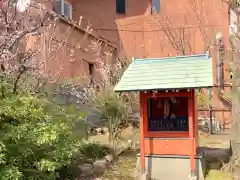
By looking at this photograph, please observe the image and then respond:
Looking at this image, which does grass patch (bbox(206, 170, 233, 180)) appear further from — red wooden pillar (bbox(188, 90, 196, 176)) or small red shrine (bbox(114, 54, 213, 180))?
red wooden pillar (bbox(188, 90, 196, 176))

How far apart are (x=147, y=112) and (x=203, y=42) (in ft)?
29.5

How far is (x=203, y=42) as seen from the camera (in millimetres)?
17188

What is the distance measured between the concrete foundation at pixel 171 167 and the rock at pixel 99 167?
1.17m

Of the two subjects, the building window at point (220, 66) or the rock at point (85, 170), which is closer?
the rock at point (85, 170)

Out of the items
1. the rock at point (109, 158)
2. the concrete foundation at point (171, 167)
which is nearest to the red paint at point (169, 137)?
the concrete foundation at point (171, 167)

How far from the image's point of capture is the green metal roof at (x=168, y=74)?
862 cm

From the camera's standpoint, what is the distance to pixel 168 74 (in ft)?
29.9

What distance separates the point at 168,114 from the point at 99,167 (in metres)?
2.64

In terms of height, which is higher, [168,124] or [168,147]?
[168,124]

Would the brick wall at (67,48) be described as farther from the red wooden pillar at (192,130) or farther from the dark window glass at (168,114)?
the red wooden pillar at (192,130)

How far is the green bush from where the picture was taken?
7.14m

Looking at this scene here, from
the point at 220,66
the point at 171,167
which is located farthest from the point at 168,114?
the point at 220,66

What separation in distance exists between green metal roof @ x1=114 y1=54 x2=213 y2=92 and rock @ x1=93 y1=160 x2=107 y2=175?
2513 mm

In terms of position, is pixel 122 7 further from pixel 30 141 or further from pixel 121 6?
pixel 30 141
